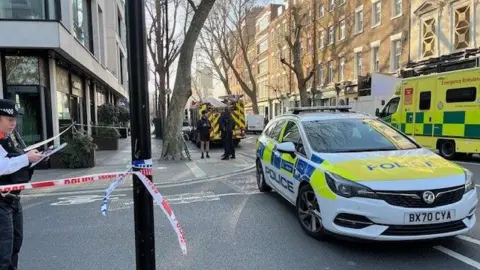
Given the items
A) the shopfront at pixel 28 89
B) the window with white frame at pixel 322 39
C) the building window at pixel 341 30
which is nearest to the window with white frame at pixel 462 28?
the building window at pixel 341 30

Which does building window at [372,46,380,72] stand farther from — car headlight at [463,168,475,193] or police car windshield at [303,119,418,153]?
car headlight at [463,168,475,193]

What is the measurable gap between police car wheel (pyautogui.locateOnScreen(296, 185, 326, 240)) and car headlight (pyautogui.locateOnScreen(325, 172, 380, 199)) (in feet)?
1.34

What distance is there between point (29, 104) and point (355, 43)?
24857 mm

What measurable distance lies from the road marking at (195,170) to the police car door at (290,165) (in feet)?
14.1

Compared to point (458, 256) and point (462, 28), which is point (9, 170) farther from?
point (462, 28)

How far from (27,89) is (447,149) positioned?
527 inches

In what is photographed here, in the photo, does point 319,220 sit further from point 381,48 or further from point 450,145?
point 381,48

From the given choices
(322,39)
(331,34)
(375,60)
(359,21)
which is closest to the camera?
(375,60)

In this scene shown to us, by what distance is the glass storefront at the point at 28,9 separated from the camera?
39.2 ft

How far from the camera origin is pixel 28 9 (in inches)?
481

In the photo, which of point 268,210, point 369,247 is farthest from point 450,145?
point 369,247

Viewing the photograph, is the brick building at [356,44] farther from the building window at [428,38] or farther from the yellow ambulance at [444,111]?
the yellow ambulance at [444,111]

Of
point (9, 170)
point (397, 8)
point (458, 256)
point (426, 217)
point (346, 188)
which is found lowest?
point (458, 256)

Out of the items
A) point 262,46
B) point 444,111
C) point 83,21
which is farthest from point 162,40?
point 262,46
